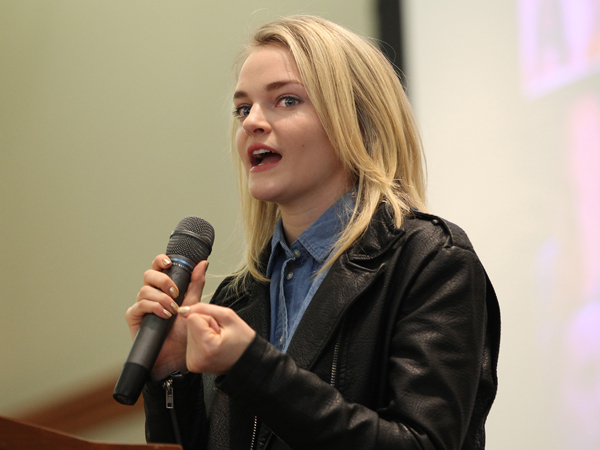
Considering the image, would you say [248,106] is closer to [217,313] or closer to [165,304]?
[165,304]

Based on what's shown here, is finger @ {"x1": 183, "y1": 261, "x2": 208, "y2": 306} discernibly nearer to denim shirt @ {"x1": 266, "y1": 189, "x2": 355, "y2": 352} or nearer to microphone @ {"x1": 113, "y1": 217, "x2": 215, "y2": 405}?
microphone @ {"x1": 113, "y1": 217, "x2": 215, "y2": 405}

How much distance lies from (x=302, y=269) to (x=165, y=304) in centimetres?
32

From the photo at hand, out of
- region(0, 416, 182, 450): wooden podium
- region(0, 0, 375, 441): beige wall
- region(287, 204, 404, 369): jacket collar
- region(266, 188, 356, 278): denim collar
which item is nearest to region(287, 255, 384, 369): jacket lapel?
region(287, 204, 404, 369): jacket collar

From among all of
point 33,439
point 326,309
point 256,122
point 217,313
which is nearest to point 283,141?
point 256,122

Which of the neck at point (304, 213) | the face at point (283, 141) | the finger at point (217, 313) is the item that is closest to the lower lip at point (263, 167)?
the face at point (283, 141)

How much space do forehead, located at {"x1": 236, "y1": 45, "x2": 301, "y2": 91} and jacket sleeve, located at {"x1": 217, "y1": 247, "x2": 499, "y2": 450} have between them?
51 cm

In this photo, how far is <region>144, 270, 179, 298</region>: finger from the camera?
1.13 m

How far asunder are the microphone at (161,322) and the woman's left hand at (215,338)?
160mm

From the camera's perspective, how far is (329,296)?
3.71 ft

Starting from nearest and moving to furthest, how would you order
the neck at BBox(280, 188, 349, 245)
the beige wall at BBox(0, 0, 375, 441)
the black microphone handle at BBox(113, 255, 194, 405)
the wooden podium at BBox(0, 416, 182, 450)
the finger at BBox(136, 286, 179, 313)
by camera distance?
1. the wooden podium at BBox(0, 416, 182, 450)
2. the black microphone handle at BBox(113, 255, 194, 405)
3. the finger at BBox(136, 286, 179, 313)
4. the neck at BBox(280, 188, 349, 245)
5. the beige wall at BBox(0, 0, 375, 441)

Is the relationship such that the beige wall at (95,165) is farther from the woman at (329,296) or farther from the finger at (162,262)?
the finger at (162,262)

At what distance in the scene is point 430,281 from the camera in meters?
1.06

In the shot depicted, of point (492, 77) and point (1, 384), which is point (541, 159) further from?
point (1, 384)

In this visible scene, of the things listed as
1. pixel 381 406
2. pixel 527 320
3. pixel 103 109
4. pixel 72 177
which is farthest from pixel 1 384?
pixel 527 320
